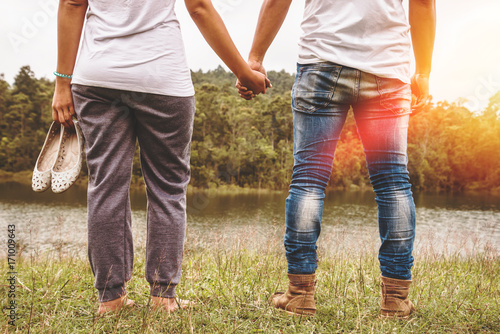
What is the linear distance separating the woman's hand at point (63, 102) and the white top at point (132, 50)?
0.09 metres

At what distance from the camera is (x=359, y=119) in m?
1.45

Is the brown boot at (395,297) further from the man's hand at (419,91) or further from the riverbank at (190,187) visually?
the riverbank at (190,187)

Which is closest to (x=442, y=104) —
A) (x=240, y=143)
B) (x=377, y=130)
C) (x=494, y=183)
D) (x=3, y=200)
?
(x=494, y=183)

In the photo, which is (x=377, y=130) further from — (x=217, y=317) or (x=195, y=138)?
(x=195, y=138)

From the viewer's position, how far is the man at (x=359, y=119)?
1354 millimetres

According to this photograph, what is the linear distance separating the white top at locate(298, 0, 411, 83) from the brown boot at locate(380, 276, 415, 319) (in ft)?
2.44

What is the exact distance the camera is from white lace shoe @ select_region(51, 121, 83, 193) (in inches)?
56.6

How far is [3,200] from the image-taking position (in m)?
28.0

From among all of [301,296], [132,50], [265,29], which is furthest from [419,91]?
[132,50]

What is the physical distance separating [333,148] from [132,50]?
80 centimetres

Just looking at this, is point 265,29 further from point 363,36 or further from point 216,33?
point 363,36

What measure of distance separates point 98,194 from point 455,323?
4.46 feet

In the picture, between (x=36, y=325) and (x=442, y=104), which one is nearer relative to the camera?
(x=36, y=325)

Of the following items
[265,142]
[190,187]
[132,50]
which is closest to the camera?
[132,50]
